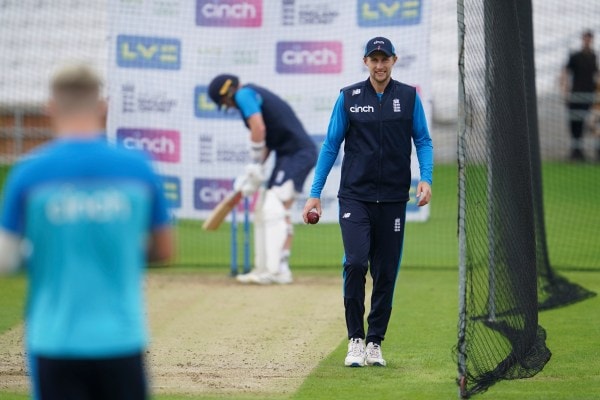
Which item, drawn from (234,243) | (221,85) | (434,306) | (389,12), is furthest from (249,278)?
(389,12)

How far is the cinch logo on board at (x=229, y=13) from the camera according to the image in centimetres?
1350

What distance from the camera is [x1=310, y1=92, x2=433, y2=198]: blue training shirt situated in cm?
779

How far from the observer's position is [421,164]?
7820 millimetres

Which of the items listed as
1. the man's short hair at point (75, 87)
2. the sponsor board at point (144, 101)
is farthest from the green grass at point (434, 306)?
the man's short hair at point (75, 87)

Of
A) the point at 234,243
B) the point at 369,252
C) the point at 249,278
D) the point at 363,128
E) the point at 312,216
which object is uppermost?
the point at 363,128

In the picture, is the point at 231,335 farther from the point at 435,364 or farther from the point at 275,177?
the point at 275,177

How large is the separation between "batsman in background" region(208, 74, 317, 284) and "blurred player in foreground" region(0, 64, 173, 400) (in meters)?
7.62

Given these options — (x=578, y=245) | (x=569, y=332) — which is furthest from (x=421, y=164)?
(x=578, y=245)

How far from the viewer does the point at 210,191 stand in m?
13.8

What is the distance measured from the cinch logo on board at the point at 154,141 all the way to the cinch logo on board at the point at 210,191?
402 millimetres

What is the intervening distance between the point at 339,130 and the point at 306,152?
13.4ft

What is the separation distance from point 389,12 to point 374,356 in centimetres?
643

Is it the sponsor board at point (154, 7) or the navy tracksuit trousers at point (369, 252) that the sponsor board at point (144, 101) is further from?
→ the navy tracksuit trousers at point (369, 252)

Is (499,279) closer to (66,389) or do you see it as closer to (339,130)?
(339,130)
